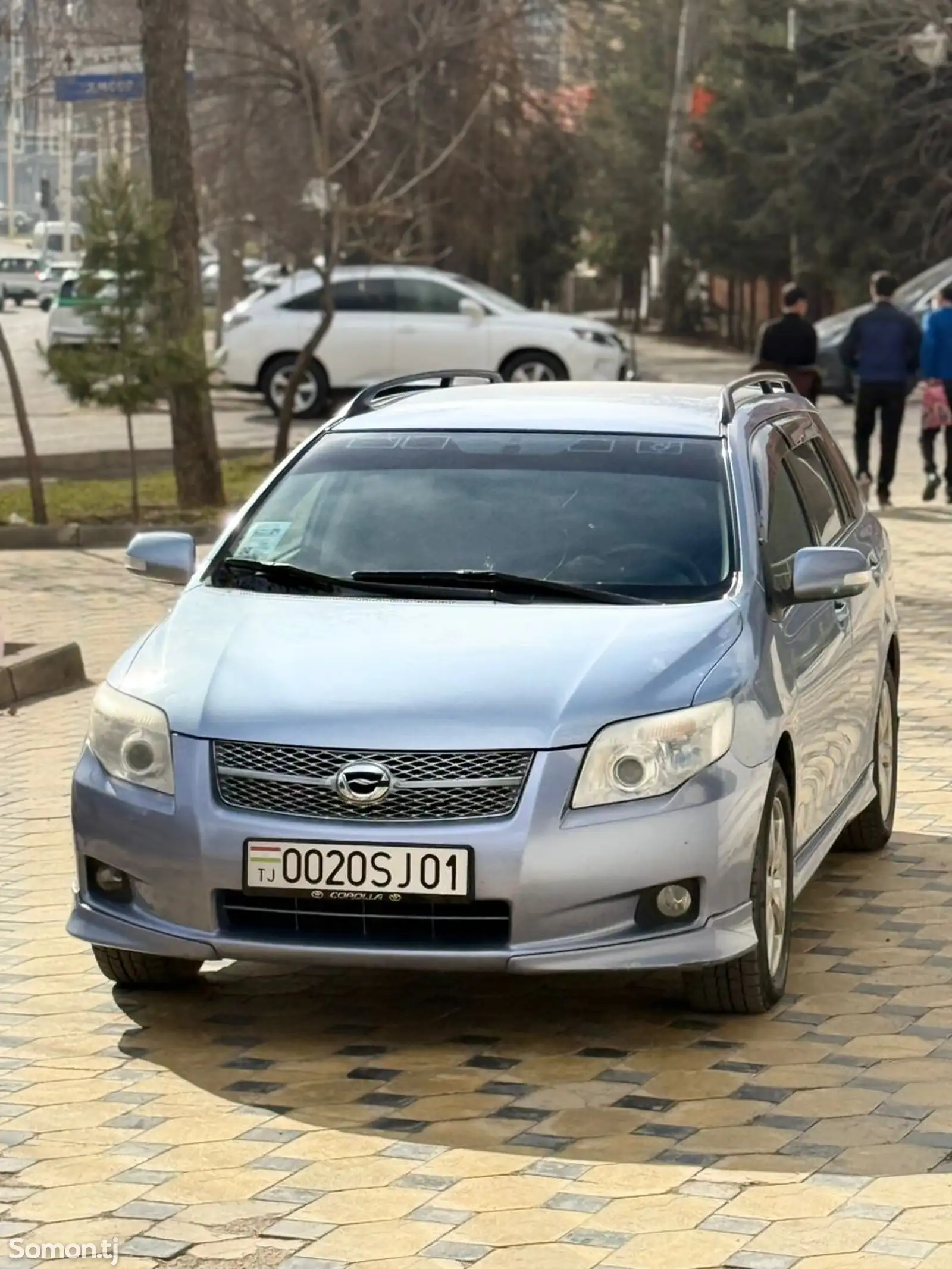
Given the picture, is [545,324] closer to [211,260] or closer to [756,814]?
[756,814]

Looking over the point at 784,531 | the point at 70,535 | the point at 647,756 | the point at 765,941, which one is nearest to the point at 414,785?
the point at 647,756

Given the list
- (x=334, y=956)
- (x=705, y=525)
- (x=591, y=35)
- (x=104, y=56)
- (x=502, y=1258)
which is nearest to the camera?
(x=502, y=1258)

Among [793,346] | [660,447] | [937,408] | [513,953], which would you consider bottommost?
[937,408]

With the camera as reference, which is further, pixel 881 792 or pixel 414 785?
pixel 881 792

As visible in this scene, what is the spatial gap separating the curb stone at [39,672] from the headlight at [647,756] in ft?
21.1

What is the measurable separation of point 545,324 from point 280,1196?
84.3ft

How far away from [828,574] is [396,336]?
966 inches

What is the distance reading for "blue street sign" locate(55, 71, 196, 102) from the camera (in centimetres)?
2441

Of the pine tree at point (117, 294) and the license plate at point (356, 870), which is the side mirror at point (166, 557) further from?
the pine tree at point (117, 294)

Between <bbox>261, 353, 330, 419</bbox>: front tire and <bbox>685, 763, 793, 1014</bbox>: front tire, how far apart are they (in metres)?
24.3

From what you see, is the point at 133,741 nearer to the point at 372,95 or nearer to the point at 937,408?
the point at 937,408

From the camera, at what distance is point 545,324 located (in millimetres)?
30141

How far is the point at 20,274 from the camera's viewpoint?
78250 mm

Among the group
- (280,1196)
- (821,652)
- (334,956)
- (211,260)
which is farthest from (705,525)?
(211,260)
